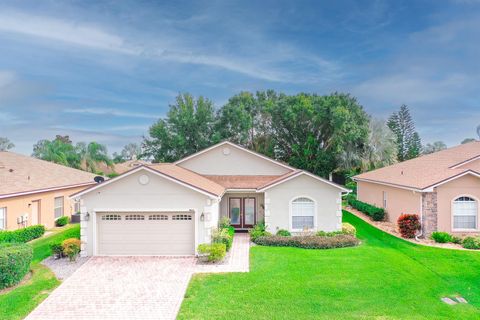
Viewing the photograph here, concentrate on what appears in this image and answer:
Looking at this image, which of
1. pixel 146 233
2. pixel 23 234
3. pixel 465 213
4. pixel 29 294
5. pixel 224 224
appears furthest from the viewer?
pixel 224 224

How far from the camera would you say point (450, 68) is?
2503cm

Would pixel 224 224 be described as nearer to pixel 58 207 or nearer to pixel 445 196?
pixel 445 196

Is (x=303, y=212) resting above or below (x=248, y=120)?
below

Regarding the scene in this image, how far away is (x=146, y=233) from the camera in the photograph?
48.3ft

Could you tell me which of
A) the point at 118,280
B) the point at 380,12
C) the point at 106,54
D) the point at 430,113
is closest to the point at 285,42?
the point at 380,12

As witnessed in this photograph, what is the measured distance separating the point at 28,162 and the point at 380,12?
2682 centimetres

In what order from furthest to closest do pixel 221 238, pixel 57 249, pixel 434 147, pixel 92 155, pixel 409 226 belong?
pixel 434 147, pixel 92 155, pixel 409 226, pixel 221 238, pixel 57 249

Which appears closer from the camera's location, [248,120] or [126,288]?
[126,288]

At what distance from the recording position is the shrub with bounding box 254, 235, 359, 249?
50.7 feet

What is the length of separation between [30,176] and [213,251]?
15.1 m

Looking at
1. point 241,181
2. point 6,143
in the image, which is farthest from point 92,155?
point 241,181

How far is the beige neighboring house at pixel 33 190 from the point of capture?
17359 mm

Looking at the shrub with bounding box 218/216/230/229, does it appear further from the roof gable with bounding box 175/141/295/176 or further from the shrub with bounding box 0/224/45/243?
the shrub with bounding box 0/224/45/243

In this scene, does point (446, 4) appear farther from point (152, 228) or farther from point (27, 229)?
point (27, 229)
